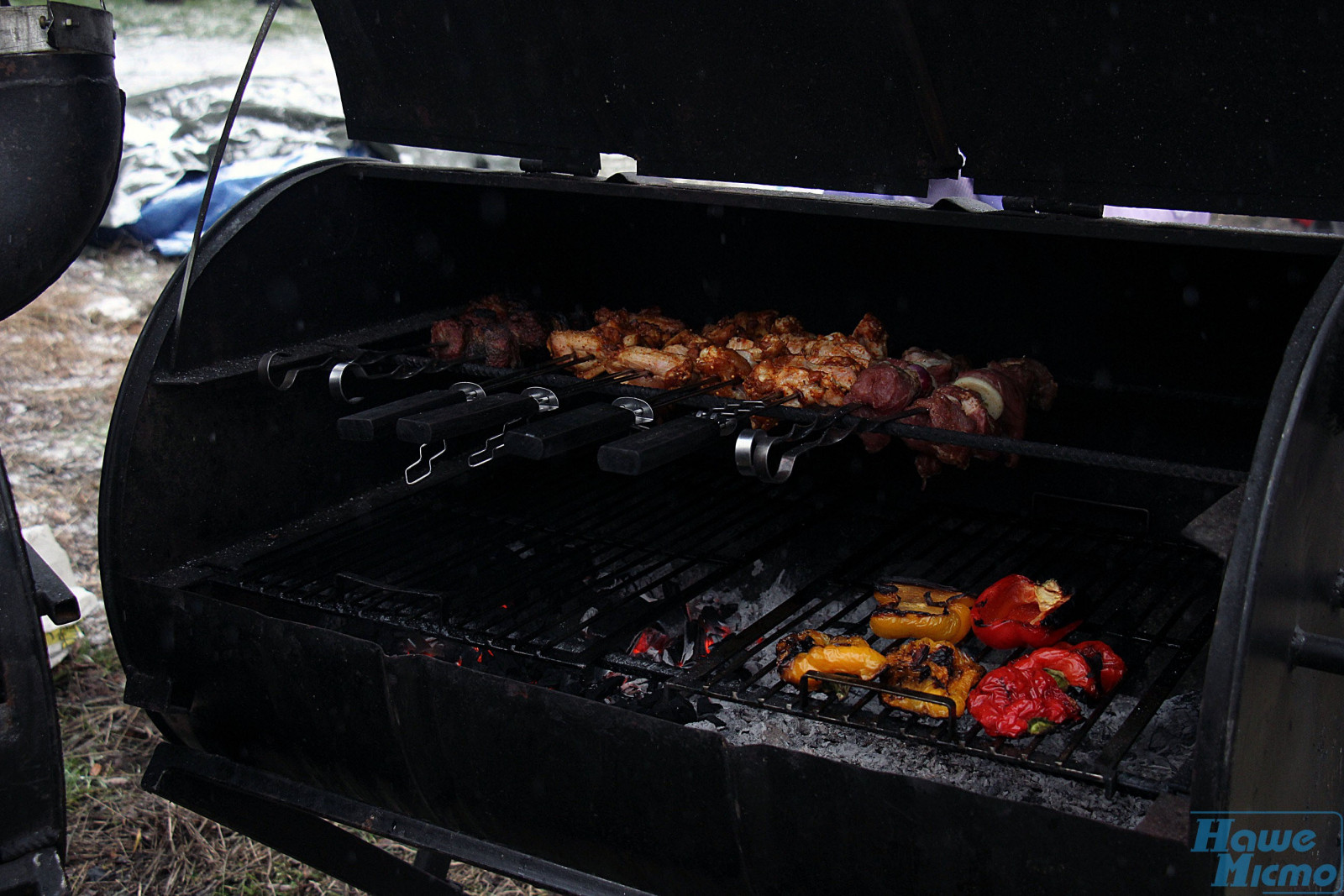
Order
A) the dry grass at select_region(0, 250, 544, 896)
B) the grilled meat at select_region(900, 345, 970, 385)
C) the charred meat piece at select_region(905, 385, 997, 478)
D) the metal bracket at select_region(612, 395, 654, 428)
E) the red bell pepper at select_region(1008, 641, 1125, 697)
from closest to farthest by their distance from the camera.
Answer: the red bell pepper at select_region(1008, 641, 1125, 697), the metal bracket at select_region(612, 395, 654, 428), the charred meat piece at select_region(905, 385, 997, 478), the grilled meat at select_region(900, 345, 970, 385), the dry grass at select_region(0, 250, 544, 896)

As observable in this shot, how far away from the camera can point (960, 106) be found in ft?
7.61

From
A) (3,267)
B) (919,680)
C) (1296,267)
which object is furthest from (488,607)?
(1296,267)

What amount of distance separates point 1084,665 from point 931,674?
0.29m

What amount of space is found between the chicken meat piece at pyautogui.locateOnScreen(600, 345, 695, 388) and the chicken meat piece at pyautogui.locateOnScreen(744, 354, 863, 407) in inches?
6.9

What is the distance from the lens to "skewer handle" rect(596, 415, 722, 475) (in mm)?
2018

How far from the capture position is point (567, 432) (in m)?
2.21

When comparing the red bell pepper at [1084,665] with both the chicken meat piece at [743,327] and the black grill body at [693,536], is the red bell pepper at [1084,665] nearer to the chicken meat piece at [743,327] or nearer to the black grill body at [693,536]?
the black grill body at [693,536]

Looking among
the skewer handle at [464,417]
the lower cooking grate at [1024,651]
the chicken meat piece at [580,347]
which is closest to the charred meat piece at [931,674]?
the lower cooking grate at [1024,651]

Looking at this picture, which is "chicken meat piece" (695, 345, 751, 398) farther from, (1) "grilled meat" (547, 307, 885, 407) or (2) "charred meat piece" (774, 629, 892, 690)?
(2) "charred meat piece" (774, 629, 892, 690)

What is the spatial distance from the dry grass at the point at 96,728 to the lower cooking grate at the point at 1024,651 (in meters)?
1.43

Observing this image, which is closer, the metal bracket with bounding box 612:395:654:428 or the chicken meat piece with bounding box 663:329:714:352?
the metal bracket with bounding box 612:395:654:428

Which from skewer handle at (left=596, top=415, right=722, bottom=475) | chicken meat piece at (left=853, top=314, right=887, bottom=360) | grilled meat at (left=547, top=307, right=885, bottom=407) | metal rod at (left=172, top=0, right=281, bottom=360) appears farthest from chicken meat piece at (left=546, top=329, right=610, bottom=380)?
metal rod at (left=172, top=0, right=281, bottom=360)

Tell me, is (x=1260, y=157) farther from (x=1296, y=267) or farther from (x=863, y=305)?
(x=863, y=305)

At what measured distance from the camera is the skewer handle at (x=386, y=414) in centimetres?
226
